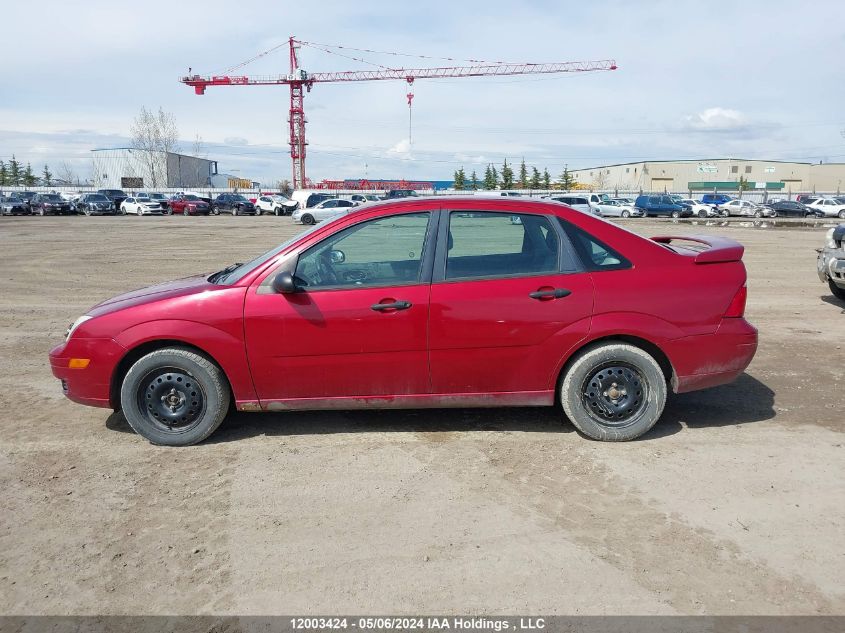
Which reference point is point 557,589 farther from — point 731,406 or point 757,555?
point 731,406

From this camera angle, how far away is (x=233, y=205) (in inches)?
2044

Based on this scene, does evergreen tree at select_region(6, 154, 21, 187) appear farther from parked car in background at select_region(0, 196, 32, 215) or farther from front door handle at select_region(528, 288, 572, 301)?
front door handle at select_region(528, 288, 572, 301)

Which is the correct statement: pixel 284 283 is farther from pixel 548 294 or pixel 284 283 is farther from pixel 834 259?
pixel 834 259

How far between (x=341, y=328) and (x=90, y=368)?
1.78 m

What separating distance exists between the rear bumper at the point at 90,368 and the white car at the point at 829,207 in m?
54.0

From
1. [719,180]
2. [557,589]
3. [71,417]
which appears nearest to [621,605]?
[557,589]

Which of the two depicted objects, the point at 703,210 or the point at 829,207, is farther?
the point at 703,210

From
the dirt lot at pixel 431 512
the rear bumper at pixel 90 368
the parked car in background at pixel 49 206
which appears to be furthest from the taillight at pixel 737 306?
the parked car in background at pixel 49 206

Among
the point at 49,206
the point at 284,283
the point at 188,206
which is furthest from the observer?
the point at 188,206

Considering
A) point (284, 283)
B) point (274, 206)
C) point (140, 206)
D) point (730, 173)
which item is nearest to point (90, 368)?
point (284, 283)

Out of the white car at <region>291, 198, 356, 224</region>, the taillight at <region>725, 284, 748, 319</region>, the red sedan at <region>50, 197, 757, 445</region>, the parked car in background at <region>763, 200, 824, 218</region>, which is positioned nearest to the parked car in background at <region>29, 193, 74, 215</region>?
the white car at <region>291, 198, 356, 224</region>

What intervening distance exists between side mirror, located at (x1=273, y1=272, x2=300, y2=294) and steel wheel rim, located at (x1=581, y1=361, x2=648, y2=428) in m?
2.10

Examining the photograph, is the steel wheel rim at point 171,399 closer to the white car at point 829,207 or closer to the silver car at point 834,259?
the silver car at point 834,259

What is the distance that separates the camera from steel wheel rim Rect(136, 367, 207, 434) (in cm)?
439
